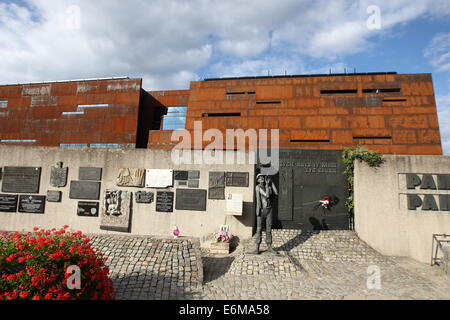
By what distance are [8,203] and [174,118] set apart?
13.7m

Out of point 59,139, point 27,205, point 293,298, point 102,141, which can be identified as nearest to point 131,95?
point 102,141

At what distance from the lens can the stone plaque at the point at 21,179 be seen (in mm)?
11195

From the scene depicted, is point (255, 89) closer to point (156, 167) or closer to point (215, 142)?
point (215, 142)

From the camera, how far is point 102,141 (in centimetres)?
2144

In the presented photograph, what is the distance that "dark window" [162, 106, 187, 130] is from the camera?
897 inches

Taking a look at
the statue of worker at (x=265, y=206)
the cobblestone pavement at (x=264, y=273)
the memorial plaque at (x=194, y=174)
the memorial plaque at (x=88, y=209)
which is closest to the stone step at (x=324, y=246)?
the cobblestone pavement at (x=264, y=273)

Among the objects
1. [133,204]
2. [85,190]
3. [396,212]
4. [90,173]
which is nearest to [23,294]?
[133,204]

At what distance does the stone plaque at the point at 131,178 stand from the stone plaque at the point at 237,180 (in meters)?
3.28

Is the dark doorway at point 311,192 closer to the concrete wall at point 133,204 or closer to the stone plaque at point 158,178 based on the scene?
the concrete wall at point 133,204

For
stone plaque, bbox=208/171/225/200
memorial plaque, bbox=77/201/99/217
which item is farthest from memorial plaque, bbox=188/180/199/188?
memorial plaque, bbox=77/201/99/217

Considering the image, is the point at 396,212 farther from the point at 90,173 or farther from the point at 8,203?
the point at 8,203

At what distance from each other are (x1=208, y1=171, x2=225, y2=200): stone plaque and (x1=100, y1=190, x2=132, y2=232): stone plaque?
3127 mm

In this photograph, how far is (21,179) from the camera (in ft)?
37.1

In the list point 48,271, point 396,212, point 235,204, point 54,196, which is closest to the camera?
point 48,271
